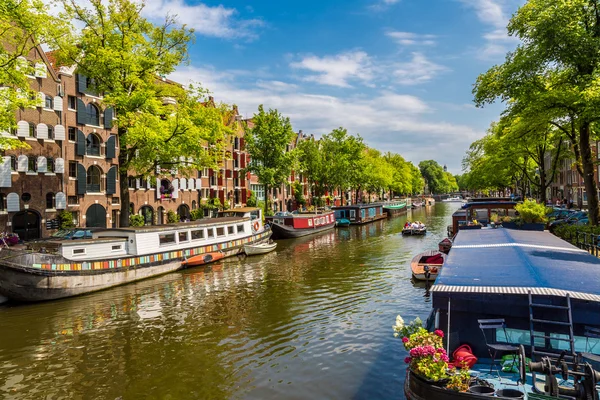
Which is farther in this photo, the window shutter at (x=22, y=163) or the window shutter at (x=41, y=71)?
the window shutter at (x=22, y=163)

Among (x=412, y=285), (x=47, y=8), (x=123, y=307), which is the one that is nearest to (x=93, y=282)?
(x=123, y=307)

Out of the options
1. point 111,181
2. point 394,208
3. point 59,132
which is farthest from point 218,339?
point 394,208

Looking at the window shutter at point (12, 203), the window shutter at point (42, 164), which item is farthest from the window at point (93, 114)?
the window shutter at point (12, 203)

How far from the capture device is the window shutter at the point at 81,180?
35.2 meters

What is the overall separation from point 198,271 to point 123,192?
315 inches

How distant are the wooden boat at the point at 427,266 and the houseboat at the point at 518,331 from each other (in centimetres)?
1107

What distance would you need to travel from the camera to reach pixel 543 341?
7992 mm

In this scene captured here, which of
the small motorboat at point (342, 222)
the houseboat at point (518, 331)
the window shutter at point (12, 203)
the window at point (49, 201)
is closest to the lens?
the houseboat at point (518, 331)

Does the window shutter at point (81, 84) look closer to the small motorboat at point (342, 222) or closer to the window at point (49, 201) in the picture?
the window at point (49, 201)

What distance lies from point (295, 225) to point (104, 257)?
87.8 ft

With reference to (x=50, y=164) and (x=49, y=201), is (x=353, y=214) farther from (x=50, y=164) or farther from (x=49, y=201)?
(x=50, y=164)

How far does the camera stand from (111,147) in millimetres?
38500

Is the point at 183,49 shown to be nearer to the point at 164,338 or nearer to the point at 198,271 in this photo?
the point at 198,271

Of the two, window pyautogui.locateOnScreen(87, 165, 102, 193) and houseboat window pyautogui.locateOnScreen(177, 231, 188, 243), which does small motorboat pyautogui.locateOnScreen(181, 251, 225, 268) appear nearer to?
houseboat window pyautogui.locateOnScreen(177, 231, 188, 243)
